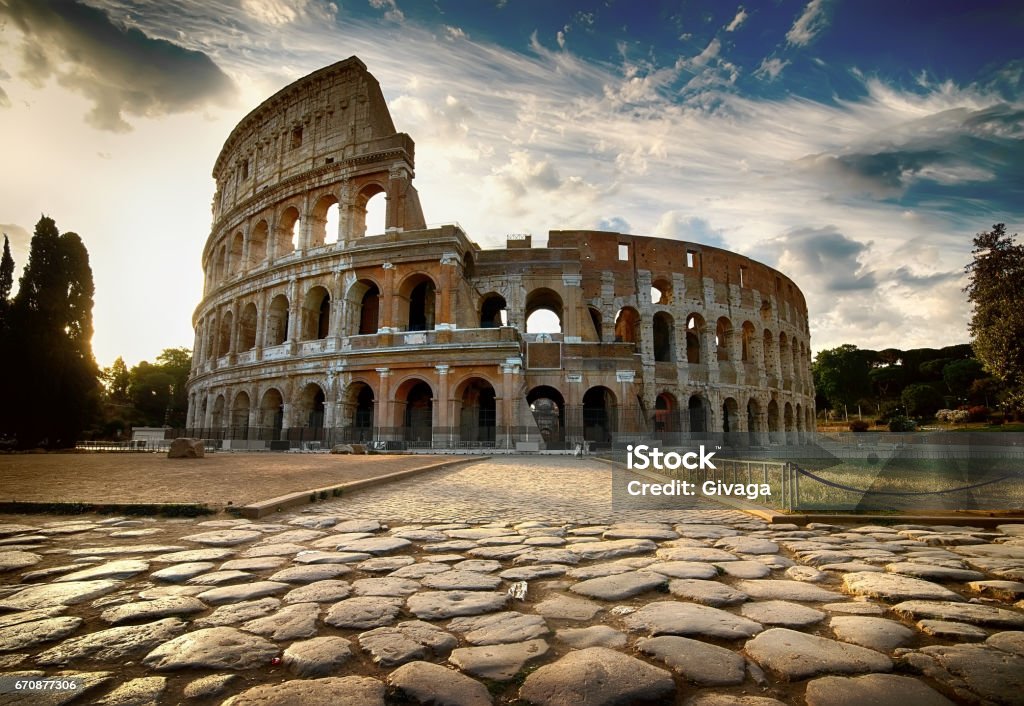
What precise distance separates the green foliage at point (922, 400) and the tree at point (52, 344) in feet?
198

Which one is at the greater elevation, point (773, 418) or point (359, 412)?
point (359, 412)

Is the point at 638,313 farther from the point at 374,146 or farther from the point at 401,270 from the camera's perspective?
the point at 374,146

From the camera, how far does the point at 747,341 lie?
3084 cm

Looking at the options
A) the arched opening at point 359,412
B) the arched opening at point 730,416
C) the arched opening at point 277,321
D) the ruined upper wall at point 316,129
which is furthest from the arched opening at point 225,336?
the arched opening at point 730,416

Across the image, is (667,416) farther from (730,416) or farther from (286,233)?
(286,233)

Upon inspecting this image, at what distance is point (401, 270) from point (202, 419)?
15.0 m

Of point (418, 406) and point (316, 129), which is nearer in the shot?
point (418, 406)

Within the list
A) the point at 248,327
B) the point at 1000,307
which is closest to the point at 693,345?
the point at 1000,307

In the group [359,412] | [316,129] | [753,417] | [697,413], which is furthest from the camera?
[753,417]

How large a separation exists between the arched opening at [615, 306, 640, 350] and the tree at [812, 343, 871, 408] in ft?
122

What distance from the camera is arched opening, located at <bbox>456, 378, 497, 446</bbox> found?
20.3 metres

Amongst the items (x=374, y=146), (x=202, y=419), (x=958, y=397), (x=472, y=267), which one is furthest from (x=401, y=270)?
(x=958, y=397)

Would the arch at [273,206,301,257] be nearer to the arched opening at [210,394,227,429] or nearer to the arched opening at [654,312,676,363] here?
the arched opening at [210,394,227,429]

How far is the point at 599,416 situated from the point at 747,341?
13.0m
